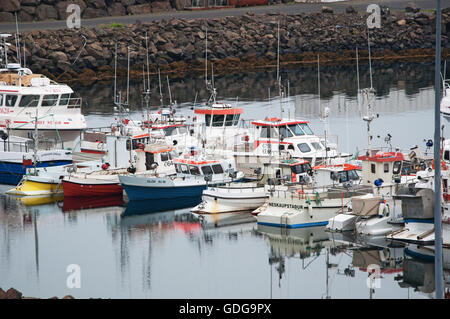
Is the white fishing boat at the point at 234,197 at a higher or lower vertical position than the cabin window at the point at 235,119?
lower

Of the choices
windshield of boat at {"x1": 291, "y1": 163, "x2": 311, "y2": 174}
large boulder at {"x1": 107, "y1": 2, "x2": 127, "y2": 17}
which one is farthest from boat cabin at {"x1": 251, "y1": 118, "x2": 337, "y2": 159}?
large boulder at {"x1": 107, "y1": 2, "x2": 127, "y2": 17}

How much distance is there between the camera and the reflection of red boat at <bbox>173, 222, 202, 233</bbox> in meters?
32.8

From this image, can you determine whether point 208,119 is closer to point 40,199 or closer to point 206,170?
point 206,170

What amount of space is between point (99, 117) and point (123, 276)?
3168 centimetres

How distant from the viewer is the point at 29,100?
43656 mm

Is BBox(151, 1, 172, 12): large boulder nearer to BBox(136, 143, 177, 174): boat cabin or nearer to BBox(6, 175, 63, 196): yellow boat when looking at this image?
BBox(6, 175, 63, 196): yellow boat

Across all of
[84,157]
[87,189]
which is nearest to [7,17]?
[84,157]

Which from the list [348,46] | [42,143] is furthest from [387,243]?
[348,46]

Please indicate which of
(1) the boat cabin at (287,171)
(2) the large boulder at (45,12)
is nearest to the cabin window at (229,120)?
(1) the boat cabin at (287,171)

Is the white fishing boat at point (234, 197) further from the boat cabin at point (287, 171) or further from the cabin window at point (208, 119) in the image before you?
the cabin window at point (208, 119)

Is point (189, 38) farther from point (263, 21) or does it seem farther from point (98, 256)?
point (98, 256)

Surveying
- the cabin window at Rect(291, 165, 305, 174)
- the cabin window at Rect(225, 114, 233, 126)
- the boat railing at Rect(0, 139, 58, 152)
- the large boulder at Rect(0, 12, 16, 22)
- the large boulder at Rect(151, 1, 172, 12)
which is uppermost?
the large boulder at Rect(151, 1, 172, 12)

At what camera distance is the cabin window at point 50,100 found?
144 ft

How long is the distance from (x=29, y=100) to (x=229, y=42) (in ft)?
129
